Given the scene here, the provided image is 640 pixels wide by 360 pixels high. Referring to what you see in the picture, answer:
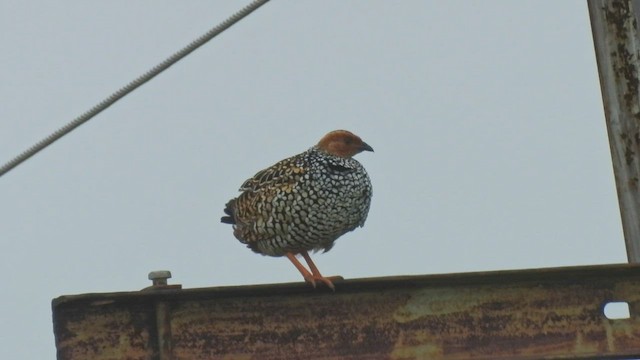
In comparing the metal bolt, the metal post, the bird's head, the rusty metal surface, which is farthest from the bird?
the metal post

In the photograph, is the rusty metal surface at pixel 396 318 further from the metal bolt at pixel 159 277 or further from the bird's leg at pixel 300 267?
Result: the bird's leg at pixel 300 267

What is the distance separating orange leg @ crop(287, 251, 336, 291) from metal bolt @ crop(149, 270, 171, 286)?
0.48m

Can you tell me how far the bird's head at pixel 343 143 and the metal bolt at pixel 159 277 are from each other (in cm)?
238

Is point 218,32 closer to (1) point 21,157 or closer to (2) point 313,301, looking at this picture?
(1) point 21,157

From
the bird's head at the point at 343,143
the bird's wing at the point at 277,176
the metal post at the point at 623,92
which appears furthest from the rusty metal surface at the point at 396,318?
the bird's head at the point at 343,143

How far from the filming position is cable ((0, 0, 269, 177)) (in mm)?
4273

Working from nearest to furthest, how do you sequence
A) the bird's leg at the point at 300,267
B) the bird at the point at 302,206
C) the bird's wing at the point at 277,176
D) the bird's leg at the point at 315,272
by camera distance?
the bird's leg at the point at 315,272
the bird's leg at the point at 300,267
the bird at the point at 302,206
the bird's wing at the point at 277,176

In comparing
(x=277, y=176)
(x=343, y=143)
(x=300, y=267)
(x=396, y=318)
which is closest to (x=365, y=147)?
(x=343, y=143)

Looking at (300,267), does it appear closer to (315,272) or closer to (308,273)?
(308,273)

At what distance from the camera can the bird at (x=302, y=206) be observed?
18.3ft

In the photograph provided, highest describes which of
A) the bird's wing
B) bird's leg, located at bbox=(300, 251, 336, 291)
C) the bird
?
the bird's wing

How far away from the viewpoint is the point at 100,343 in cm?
372

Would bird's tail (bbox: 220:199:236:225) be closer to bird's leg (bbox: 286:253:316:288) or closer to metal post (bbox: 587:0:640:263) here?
bird's leg (bbox: 286:253:316:288)

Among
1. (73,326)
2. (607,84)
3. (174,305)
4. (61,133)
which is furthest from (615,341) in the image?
(61,133)
